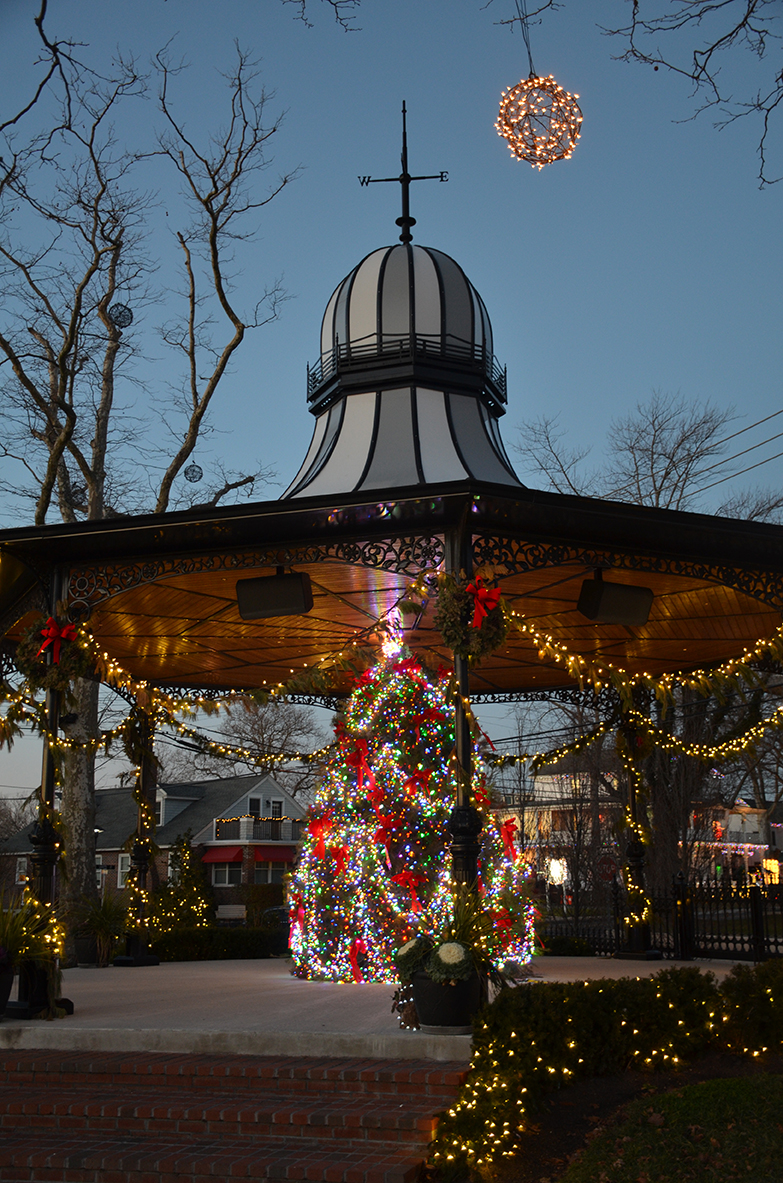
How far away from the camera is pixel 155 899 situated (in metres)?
15.4

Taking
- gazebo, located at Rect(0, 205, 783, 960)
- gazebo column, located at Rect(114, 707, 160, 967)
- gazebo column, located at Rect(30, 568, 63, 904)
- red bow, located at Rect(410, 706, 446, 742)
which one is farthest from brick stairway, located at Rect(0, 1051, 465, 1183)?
gazebo column, located at Rect(114, 707, 160, 967)

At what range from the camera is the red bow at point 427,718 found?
11.0m

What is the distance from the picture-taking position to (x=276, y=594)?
9.95 meters

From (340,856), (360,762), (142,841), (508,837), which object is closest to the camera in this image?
(508,837)

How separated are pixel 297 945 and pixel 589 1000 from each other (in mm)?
5631

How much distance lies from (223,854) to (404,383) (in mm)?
28951

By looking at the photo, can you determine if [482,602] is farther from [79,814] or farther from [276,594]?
[79,814]

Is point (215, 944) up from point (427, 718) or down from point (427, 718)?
down

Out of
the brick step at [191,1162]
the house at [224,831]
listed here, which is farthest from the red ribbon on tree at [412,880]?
the house at [224,831]

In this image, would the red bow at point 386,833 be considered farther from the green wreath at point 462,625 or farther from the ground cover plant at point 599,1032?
the ground cover plant at point 599,1032

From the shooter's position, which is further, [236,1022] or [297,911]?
[297,911]

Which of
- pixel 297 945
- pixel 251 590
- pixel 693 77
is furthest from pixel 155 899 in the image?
pixel 693 77

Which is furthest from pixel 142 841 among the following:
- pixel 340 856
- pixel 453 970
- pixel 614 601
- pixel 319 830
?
pixel 453 970

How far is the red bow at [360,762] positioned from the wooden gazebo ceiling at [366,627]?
1.69 metres
